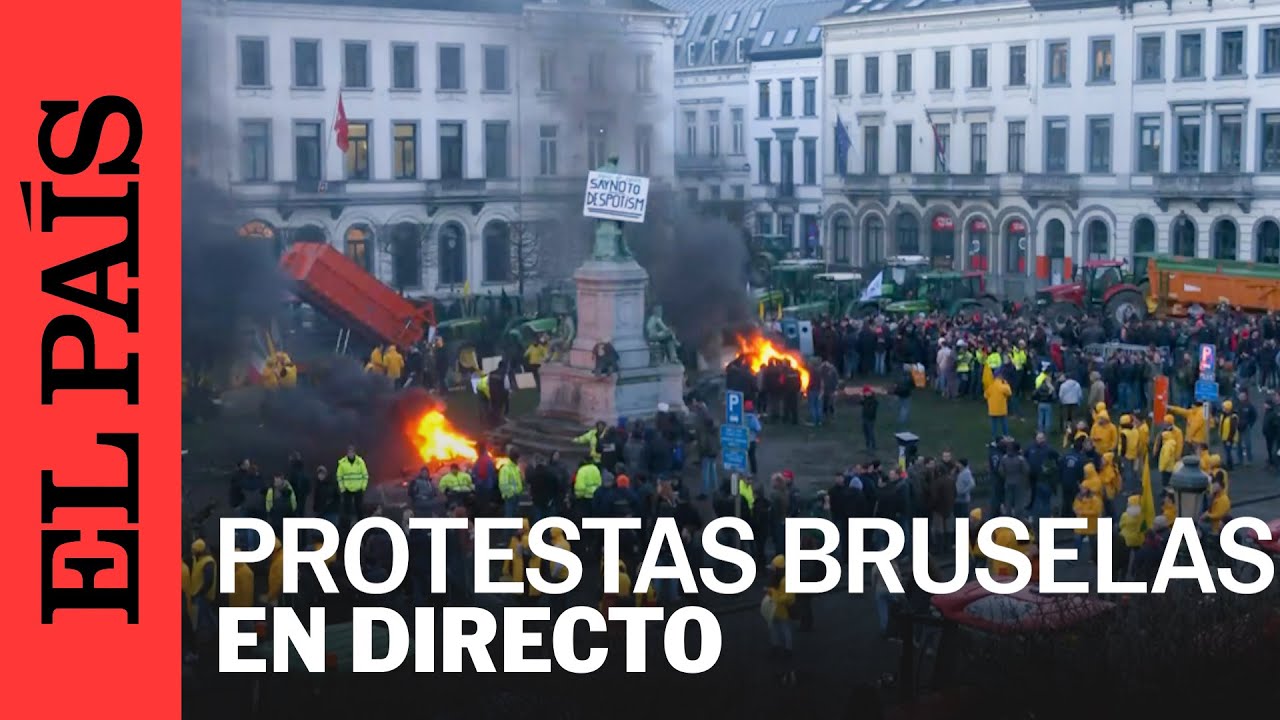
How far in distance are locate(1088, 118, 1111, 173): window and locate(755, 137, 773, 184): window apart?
17.1 metres

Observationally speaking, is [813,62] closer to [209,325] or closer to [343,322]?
[343,322]

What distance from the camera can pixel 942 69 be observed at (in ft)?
232

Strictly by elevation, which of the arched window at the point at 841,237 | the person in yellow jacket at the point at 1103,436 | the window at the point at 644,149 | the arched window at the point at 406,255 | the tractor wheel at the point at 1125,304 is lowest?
the person in yellow jacket at the point at 1103,436

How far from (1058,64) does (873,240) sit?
10.6 m

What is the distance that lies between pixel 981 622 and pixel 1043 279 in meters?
50.8

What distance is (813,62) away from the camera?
77.6 metres

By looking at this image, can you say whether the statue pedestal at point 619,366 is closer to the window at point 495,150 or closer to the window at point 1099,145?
the window at point 495,150

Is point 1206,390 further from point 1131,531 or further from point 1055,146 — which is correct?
point 1055,146

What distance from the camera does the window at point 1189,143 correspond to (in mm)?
62969

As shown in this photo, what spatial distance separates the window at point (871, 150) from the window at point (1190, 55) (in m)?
13.6

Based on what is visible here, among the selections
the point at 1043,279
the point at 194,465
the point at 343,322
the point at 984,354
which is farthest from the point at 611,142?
the point at 1043,279

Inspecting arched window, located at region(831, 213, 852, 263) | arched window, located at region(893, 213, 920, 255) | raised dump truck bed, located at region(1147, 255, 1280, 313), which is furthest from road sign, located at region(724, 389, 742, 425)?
arched window, located at region(831, 213, 852, 263)

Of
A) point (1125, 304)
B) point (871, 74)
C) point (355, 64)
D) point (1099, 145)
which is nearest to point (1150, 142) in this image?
point (1099, 145)

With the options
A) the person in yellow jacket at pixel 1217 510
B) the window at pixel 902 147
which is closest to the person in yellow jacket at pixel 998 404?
the person in yellow jacket at pixel 1217 510
